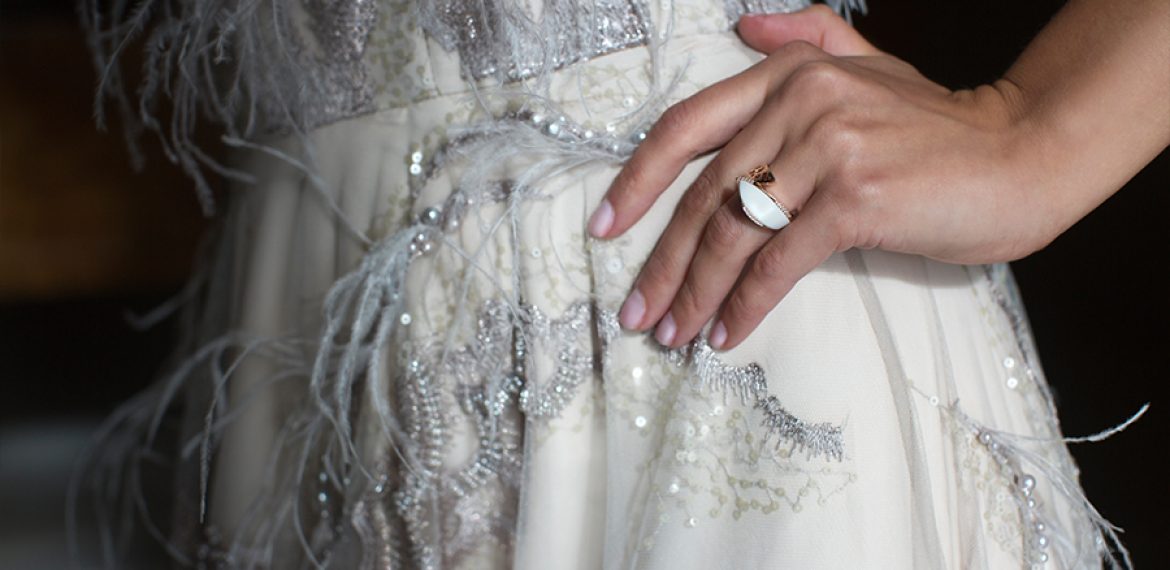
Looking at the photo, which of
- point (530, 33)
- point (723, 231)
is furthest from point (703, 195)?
point (530, 33)

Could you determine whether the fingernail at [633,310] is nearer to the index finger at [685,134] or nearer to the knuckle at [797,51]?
the index finger at [685,134]

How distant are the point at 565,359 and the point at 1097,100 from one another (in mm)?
324

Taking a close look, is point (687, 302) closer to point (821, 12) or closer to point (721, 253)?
point (721, 253)

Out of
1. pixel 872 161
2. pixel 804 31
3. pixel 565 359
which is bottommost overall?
pixel 565 359

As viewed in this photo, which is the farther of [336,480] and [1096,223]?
[1096,223]

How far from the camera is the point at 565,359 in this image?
1.78 ft

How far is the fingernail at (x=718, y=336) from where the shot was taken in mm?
535

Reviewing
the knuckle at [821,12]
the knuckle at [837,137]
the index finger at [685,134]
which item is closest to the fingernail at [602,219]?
the index finger at [685,134]

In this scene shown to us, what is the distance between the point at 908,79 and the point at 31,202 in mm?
2497

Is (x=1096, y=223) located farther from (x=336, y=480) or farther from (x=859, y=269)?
(x=336, y=480)

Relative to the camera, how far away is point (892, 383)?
52 cm

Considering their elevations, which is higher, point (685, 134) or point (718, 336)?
point (685, 134)

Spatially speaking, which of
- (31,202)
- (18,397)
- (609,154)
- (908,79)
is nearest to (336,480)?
(609,154)

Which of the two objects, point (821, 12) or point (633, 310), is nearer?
point (633, 310)
